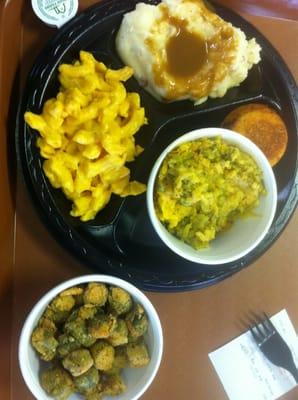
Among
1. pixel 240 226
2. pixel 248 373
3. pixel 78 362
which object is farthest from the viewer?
pixel 248 373

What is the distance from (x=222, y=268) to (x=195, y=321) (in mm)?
204

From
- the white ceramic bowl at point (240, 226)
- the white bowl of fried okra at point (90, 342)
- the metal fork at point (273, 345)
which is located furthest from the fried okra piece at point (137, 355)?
the metal fork at point (273, 345)

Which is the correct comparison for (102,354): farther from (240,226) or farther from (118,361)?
(240,226)

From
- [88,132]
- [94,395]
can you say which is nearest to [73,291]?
[94,395]

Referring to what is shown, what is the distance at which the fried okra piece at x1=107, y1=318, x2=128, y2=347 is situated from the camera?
48.9 inches

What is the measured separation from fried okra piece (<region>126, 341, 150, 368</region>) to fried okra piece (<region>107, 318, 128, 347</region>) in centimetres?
3

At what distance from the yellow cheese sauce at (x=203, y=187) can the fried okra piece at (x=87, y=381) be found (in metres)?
0.39

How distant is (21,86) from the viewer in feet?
4.63

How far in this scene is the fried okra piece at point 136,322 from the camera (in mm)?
1268

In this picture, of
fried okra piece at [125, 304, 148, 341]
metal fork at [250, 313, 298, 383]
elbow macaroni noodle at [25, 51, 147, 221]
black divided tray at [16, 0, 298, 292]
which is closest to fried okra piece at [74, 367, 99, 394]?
fried okra piece at [125, 304, 148, 341]

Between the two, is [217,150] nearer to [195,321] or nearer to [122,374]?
[195,321]

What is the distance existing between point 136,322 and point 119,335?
2.1 inches

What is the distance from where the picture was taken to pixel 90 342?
1235mm

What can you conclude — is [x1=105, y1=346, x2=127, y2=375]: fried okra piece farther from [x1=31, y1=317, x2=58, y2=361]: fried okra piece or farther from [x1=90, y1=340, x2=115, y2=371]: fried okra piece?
[x1=31, y1=317, x2=58, y2=361]: fried okra piece
